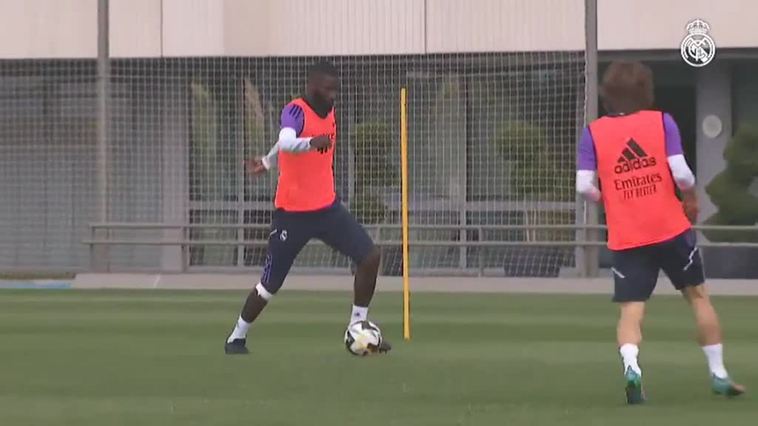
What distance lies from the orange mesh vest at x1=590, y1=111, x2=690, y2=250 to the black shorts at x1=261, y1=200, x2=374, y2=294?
9.99 ft

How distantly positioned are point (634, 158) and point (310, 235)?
339 centimetres

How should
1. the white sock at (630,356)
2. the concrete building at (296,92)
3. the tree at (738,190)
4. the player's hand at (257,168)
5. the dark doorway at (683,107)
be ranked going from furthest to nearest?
1. the dark doorway at (683,107)
2. the concrete building at (296,92)
3. the tree at (738,190)
4. the player's hand at (257,168)
5. the white sock at (630,356)

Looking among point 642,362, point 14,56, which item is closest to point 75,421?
point 642,362

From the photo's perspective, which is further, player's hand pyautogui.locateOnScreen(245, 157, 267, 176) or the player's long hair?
player's hand pyautogui.locateOnScreen(245, 157, 267, 176)

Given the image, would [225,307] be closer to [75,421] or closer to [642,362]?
[642,362]

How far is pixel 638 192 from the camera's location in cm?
814

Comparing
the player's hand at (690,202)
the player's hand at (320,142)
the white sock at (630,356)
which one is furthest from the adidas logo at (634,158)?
the player's hand at (320,142)

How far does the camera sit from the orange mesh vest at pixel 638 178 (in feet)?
26.5

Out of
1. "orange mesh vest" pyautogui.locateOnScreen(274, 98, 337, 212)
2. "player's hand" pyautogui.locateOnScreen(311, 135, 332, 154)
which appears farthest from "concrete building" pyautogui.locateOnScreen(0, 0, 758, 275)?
"player's hand" pyautogui.locateOnScreen(311, 135, 332, 154)

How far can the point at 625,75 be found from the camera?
8117 millimetres

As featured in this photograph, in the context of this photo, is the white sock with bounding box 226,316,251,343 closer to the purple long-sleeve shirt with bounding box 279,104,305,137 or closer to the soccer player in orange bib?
the purple long-sleeve shirt with bounding box 279,104,305,137

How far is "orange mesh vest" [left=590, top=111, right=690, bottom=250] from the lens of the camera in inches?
A: 318

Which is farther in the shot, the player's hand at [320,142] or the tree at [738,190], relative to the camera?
the tree at [738,190]

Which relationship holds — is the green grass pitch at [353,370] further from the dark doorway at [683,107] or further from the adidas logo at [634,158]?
the dark doorway at [683,107]
